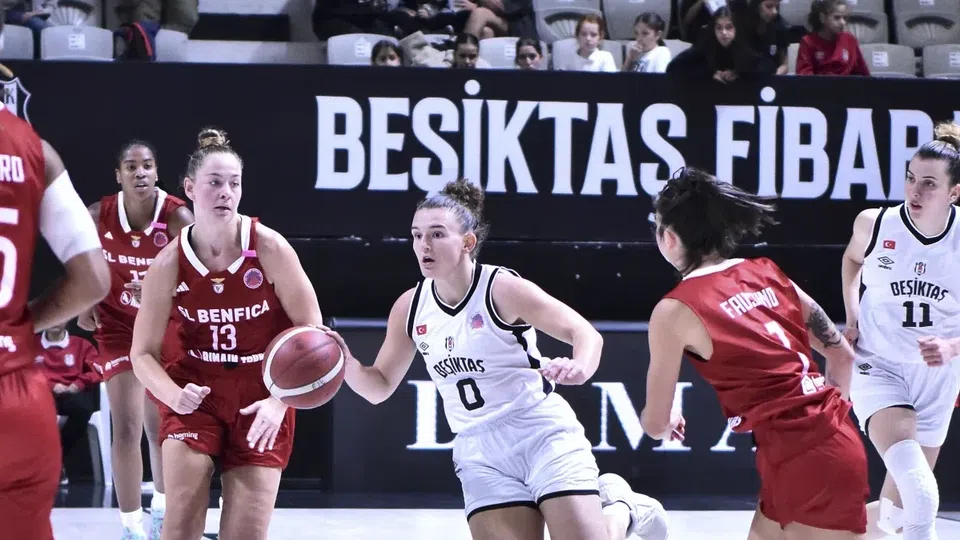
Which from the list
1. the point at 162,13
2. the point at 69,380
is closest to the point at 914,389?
the point at 69,380

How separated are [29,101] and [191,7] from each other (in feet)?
6.96

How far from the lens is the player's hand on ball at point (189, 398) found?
4.09 meters

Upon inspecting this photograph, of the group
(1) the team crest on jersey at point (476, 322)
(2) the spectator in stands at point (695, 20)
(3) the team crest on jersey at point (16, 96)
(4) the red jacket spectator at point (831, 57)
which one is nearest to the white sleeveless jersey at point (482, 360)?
(1) the team crest on jersey at point (476, 322)

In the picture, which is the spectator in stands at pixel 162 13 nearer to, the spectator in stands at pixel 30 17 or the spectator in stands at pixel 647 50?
the spectator in stands at pixel 30 17

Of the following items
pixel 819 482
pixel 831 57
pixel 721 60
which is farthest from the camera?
pixel 831 57

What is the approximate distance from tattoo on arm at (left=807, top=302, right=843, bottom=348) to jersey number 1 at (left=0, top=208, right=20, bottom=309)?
7.61 ft

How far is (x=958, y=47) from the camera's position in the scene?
10453 millimetres

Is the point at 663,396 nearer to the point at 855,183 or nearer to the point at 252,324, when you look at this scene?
the point at 252,324

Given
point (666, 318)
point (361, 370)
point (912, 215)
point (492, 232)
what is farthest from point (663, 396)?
point (492, 232)

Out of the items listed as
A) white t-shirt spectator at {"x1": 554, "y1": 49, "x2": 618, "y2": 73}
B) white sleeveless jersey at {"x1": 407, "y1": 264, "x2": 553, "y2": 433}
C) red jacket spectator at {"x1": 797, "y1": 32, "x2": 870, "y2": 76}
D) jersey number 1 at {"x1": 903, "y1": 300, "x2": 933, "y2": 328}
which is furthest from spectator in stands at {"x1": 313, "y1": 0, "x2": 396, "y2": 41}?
white sleeveless jersey at {"x1": 407, "y1": 264, "x2": 553, "y2": 433}

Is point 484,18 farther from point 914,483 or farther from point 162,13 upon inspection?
point 914,483

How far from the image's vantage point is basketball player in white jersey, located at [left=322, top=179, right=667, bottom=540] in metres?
4.14

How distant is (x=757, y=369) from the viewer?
3594 mm

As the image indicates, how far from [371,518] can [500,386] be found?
11.0 feet
